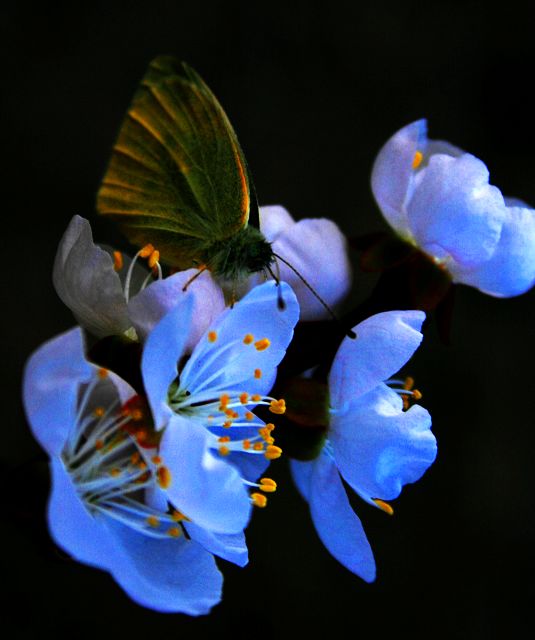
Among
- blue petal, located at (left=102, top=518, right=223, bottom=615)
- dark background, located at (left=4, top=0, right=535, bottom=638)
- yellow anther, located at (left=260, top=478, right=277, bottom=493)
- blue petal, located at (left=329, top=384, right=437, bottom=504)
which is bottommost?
dark background, located at (left=4, top=0, right=535, bottom=638)

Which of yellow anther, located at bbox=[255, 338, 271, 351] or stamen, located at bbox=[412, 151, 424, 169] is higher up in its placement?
stamen, located at bbox=[412, 151, 424, 169]

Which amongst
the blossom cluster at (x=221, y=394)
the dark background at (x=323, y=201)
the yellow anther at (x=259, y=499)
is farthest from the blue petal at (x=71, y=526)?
the dark background at (x=323, y=201)

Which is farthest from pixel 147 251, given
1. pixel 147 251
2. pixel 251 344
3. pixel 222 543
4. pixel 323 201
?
pixel 323 201

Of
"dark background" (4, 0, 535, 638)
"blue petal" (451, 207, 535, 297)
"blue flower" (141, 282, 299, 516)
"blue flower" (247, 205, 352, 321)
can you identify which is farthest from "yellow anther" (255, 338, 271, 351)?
"dark background" (4, 0, 535, 638)

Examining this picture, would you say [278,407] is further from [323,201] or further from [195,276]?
[323,201]

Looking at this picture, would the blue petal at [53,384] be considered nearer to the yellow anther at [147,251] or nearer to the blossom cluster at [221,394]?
the blossom cluster at [221,394]

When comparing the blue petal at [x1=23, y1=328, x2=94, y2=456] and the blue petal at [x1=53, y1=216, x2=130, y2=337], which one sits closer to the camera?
the blue petal at [x1=23, y1=328, x2=94, y2=456]

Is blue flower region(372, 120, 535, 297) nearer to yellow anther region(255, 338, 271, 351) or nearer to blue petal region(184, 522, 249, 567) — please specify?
yellow anther region(255, 338, 271, 351)

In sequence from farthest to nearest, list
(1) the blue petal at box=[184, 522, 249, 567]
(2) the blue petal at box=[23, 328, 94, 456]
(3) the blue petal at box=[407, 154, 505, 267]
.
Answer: (3) the blue petal at box=[407, 154, 505, 267] < (1) the blue petal at box=[184, 522, 249, 567] < (2) the blue petal at box=[23, 328, 94, 456]
